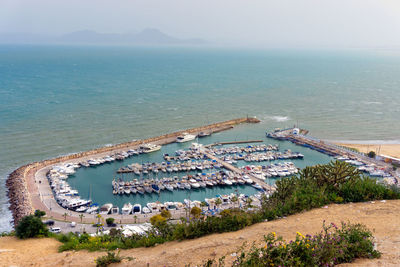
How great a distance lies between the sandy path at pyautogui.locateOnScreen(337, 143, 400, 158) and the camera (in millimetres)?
48247

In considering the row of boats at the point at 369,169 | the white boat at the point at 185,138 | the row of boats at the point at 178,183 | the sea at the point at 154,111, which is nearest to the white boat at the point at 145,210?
the sea at the point at 154,111

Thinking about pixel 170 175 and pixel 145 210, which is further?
pixel 170 175

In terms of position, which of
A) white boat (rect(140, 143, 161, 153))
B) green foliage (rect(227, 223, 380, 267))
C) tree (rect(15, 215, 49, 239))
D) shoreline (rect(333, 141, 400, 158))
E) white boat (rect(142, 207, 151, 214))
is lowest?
white boat (rect(142, 207, 151, 214))

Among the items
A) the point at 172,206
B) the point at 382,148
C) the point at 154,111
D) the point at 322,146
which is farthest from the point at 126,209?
the point at 154,111

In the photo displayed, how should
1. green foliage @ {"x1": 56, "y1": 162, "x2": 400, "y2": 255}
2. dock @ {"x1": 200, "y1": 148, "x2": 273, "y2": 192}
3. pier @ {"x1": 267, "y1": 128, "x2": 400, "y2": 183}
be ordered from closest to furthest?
green foliage @ {"x1": 56, "y1": 162, "x2": 400, "y2": 255}
dock @ {"x1": 200, "y1": 148, "x2": 273, "y2": 192}
pier @ {"x1": 267, "y1": 128, "x2": 400, "y2": 183}

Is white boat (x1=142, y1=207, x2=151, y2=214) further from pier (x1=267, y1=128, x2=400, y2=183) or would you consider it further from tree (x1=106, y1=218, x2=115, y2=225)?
pier (x1=267, y1=128, x2=400, y2=183)

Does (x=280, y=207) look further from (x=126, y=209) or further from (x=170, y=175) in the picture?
(x=170, y=175)

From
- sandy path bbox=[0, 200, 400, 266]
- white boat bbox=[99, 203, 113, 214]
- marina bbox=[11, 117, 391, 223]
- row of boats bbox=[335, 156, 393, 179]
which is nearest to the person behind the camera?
sandy path bbox=[0, 200, 400, 266]

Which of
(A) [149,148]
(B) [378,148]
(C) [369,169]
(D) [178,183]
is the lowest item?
(D) [178,183]

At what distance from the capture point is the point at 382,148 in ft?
168

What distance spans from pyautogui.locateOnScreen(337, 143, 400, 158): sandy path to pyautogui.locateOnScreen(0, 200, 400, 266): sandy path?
36.1 meters

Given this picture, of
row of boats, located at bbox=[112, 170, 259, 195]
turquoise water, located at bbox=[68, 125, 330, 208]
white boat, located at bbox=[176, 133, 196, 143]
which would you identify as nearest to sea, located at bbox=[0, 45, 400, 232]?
turquoise water, located at bbox=[68, 125, 330, 208]

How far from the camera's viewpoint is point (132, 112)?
71.2 metres

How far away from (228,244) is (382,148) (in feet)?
158
